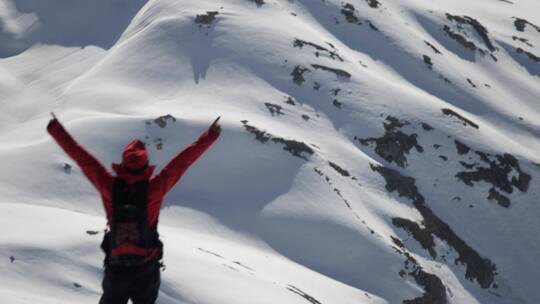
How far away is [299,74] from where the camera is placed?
58531mm

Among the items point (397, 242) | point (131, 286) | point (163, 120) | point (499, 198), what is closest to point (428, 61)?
point (499, 198)

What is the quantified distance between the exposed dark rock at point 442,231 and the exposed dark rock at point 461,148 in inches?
259

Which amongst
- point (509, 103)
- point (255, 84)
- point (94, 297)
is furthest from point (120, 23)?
point (94, 297)

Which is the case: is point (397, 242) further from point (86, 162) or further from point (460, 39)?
point (86, 162)

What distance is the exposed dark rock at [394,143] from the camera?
5462 cm

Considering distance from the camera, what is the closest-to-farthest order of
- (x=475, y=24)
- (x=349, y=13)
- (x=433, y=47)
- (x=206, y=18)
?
(x=206, y=18) < (x=349, y=13) < (x=433, y=47) < (x=475, y=24)

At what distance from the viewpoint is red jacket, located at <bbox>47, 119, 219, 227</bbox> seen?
25.3ft

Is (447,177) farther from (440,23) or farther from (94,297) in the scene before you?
(94,297)

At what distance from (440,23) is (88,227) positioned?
187 feet

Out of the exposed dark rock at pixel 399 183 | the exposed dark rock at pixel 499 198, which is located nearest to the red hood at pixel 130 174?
the exposed dark rock at pixel 399 183

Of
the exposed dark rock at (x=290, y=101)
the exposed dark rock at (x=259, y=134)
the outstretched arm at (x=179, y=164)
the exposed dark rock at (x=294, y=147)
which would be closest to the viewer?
the outstretched arm at (x=179, y=164)

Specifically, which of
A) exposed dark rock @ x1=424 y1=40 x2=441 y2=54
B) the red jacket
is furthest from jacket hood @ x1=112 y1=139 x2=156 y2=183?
exposed dark rock @ x1=424 y1=40 x2=441 y2=54

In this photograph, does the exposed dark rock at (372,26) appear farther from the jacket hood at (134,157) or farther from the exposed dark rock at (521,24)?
the jacket hood at (134,157)

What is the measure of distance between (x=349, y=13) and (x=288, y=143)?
25913mm
